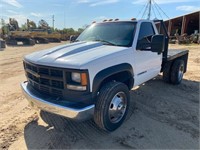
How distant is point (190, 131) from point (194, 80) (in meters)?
3.84

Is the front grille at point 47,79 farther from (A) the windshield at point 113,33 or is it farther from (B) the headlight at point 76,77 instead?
(A) the windshield at point 113,33

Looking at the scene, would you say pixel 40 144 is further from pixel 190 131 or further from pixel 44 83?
pixel 190 131

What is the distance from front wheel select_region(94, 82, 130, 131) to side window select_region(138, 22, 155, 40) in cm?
137

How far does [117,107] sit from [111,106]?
6.1 inches

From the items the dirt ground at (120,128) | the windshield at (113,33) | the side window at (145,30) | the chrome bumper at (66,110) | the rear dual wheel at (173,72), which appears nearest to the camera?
the chrome bumper at (66,110)

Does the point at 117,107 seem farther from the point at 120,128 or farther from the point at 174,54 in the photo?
the point at 174,54

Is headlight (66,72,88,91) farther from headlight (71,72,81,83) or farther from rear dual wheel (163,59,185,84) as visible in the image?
rear dual wheel (163,59,185,84)

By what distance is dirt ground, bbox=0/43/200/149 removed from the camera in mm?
3148

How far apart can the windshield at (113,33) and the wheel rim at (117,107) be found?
1045 mm

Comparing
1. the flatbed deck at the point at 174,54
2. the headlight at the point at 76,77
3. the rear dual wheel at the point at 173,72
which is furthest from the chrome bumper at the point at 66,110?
the rear dual wheel at the point at 173,72

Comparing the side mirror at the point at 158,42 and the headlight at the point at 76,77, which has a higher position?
the side mirror at the point at 158,42

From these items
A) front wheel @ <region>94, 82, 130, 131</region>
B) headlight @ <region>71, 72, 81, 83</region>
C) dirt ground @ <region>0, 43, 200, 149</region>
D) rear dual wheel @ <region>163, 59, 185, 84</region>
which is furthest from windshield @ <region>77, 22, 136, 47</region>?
rear dual wheel @ <region>163, 59, 185, 84</region>

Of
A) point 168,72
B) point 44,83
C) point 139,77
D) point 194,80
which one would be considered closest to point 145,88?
point 168,72

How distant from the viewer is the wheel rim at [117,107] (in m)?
3.37
